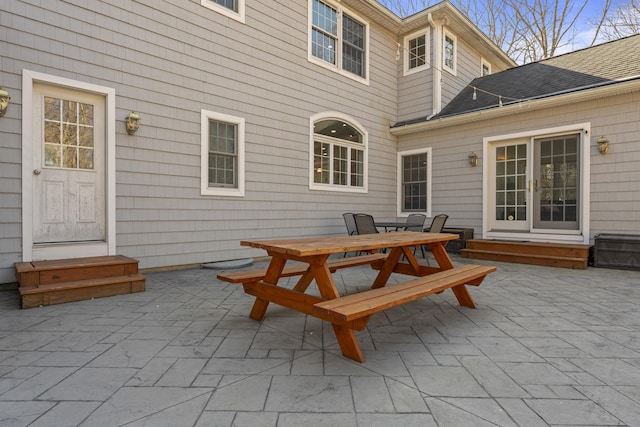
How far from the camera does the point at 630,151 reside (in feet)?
17.7

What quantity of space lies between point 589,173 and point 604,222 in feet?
2.79

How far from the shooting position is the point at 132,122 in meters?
4.32

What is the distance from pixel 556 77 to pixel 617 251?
3.70 meters

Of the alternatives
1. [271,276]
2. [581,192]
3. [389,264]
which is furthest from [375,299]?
[581,192]

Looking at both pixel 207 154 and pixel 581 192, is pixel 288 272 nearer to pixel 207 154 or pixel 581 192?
pixel 207 154

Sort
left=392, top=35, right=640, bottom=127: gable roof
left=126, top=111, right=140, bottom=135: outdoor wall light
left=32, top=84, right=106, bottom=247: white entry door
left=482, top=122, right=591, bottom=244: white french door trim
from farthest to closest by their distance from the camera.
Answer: left=392, top=35, right=640, bottom=127: gable roof, left=482, top=122, right=591, bottom=244: white french door trim, left=126, top=111, right=140, bottom=135: outdoor wall light, left=32, top=84, right=106, bottom=247: white entry door

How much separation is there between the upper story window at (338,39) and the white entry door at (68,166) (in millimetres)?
4067

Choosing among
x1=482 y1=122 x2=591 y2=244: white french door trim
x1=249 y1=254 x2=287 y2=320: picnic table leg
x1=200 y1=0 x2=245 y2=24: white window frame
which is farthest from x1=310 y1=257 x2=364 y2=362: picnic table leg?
x1=482 y1=122 x2=591 y2=244: white french door trim

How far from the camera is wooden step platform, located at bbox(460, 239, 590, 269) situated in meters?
5.35

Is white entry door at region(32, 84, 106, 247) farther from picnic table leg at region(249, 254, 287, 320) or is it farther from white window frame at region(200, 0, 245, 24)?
picnic table leg at region(249, 254, 287, 320)

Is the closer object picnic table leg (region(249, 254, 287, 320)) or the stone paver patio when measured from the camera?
the stone paver patio

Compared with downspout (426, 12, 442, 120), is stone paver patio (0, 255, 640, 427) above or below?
below

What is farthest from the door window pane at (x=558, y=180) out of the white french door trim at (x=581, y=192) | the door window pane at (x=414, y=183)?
the door window pane at (x=414, y=183)

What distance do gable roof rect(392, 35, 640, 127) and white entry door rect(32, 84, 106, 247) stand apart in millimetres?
6374
